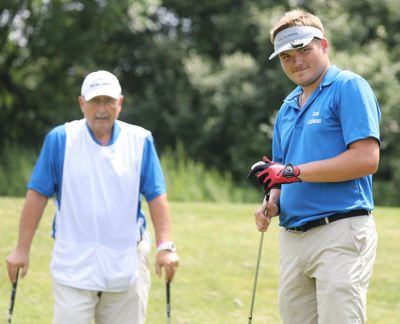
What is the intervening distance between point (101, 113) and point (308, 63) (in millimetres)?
1256

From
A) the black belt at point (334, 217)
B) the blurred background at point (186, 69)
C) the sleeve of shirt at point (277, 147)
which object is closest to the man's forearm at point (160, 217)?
the sleeve of shirt at point (277, 147)

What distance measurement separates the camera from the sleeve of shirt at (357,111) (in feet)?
11.8

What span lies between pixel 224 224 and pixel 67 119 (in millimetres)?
11155

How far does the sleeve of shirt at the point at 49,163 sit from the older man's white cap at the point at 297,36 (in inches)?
52.4

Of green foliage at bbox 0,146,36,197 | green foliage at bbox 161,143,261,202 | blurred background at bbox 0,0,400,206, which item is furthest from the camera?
blurred background at bbox 0,0,400,206

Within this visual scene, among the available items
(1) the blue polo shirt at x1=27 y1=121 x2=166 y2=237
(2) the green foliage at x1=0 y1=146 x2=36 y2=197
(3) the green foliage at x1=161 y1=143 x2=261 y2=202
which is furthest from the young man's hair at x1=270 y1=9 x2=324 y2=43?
(2) the green foliage at x1=0 y1=146 x2=36 y2=197

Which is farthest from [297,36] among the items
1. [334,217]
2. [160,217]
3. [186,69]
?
[186,69]

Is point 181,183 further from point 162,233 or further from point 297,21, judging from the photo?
point 297,21

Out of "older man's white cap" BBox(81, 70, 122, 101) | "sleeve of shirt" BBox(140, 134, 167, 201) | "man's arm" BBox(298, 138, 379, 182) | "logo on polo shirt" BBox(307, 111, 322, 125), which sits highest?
"older man's white cap" BBox(81, 70, 122, 101)

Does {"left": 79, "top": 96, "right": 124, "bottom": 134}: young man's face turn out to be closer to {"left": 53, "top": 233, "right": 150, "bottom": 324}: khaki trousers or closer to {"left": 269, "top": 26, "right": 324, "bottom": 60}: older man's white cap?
{"left": 53, "top": 233, "right": 150, "bottom": 324}: khaki trousers

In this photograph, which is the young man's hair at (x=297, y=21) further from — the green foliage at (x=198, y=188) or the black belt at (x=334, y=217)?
the green foliage at (x=198, y=188)

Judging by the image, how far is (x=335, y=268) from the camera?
3668 mm

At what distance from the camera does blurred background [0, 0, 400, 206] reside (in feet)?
60.3

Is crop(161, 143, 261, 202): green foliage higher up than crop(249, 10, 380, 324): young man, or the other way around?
crop(249, 10, 380, 324): young man
